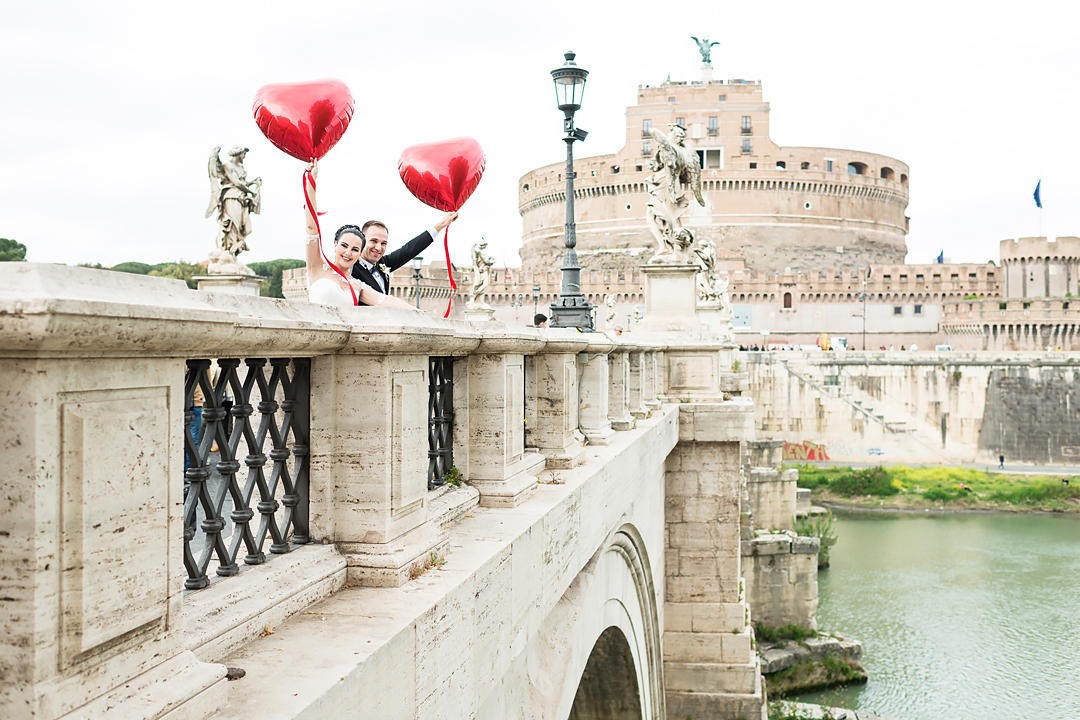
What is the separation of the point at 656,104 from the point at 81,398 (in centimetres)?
7505

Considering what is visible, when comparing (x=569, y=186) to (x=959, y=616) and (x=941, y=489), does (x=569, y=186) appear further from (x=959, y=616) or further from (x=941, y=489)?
(x=941, y=489)

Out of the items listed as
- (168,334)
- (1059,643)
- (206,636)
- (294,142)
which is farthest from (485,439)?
(1059,643)

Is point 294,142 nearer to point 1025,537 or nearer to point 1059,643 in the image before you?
point 1059,643

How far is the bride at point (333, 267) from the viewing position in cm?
332

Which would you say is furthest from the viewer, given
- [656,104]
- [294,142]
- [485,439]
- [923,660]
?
[656,104]

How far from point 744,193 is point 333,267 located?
231ft

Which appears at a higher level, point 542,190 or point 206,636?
point 542,190

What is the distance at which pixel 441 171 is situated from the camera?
469cm

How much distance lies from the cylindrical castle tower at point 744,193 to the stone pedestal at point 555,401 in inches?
2515

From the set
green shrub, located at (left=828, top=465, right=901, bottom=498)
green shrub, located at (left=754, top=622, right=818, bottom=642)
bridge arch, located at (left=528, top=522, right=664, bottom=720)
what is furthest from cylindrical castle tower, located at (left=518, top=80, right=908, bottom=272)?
bridge arch, located at (left=528, top=522, right=664, bottom=720)

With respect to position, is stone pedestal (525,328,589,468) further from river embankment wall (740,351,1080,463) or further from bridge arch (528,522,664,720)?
river embankment wall (740,351,1080,463)

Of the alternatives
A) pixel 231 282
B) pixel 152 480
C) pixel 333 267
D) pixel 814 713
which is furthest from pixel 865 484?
pixel 152 480

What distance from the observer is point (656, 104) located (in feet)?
240

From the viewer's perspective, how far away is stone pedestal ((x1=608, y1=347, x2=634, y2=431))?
21.3 feet
